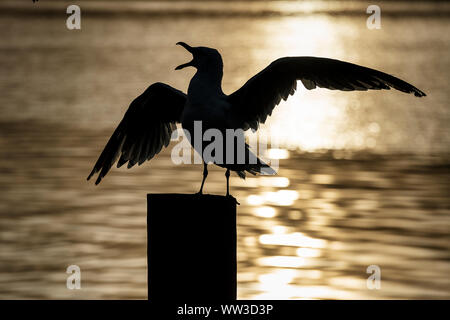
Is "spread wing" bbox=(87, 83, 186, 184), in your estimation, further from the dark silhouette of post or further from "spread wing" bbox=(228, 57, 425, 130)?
the dark silhouette of post

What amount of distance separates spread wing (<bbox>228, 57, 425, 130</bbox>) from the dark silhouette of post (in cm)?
171

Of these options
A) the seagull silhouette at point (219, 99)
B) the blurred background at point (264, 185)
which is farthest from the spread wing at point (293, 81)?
the blurred background at point (264, 185)

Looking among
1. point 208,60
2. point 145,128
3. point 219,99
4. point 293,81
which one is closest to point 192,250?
point 219,99

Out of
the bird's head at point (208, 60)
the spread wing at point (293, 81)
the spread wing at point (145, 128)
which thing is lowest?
the spread wing at point (145, 128)

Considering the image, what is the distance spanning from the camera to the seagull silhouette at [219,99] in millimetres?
5270

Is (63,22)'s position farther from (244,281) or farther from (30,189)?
(244,281)

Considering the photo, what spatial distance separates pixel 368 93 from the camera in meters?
18.5

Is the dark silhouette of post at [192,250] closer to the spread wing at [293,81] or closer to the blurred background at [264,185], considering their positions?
the spread wing at [293,81]

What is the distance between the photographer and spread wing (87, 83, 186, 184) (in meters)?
5.76

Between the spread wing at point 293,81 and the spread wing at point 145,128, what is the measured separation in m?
0.44

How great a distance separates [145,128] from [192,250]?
237cm

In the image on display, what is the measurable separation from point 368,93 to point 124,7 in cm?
2684

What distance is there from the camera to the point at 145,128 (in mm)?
6000
